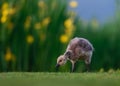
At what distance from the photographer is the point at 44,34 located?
14.0 feet

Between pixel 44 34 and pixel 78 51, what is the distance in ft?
1.86

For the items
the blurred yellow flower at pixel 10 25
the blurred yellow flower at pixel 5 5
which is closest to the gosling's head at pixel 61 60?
the blurred yellow flower at pixel 10 25

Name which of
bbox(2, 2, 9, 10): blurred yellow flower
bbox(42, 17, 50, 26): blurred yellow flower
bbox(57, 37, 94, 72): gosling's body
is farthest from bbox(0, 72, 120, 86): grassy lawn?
bbox(2, 2, 9, 10): blurred yellow flower

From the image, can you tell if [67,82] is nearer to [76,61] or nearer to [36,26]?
[76,61]

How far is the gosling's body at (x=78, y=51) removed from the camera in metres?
3.76

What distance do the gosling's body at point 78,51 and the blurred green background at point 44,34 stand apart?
340mm

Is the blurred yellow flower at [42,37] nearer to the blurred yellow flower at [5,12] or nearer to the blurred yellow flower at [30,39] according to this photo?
the blurred yellow flower at [30,39]

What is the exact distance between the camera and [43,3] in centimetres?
434

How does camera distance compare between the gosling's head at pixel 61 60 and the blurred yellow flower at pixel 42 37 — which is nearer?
the gosling's head at pixel 61 60

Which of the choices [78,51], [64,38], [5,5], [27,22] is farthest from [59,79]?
[5,5]

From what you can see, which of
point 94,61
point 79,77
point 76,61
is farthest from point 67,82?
point 94,61

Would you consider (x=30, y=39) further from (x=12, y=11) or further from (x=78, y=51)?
(x=78, y=51)

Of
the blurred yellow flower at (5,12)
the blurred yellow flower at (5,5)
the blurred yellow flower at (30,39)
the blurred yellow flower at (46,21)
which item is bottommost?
the blurred yellow flower at (30,39)

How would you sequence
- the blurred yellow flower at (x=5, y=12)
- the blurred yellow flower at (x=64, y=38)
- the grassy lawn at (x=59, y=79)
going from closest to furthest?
the grassy lawn at (x=59, y=79) < the blurred yellow flower at (x=64, y=38) < the blurred yellow flower at (x=5, y=12)
